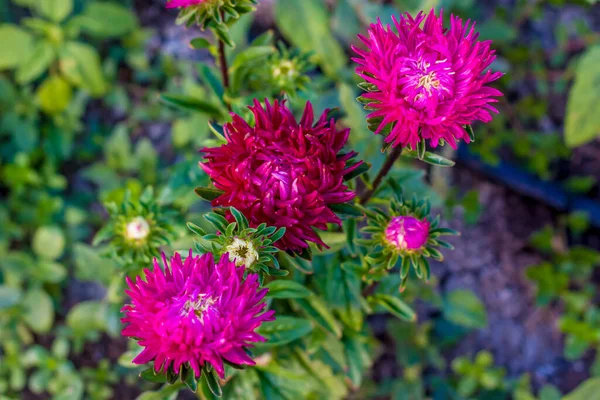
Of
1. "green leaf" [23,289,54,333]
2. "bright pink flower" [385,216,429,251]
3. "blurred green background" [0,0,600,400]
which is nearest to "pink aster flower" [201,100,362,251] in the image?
"bright pink flower" [385,216,429,251]

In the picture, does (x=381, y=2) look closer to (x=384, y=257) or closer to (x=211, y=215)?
(x=384, y=257)

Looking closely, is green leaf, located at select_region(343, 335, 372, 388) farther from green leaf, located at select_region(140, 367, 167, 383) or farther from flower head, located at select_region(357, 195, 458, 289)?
green leaf, located at select_region(140, 367, 167, 383)

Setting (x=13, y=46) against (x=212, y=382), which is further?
(x=13, y=46)

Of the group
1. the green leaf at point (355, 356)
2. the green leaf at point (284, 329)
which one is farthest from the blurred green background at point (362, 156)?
the green leaf at point (284, 329)

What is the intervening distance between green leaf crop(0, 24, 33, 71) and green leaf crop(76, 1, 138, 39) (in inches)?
11.0

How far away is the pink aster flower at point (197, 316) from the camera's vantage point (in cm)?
129

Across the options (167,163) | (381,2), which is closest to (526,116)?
(381,2)

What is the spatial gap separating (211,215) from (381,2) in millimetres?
2532

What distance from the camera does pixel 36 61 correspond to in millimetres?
2947

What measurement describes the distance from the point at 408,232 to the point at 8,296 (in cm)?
206

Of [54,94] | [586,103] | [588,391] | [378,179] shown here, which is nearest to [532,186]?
[586,103]

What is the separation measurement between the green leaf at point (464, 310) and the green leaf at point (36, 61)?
2.32 metres

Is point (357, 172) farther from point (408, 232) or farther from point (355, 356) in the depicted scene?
point (355, 356)

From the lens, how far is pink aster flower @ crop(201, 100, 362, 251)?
141 centimetres
